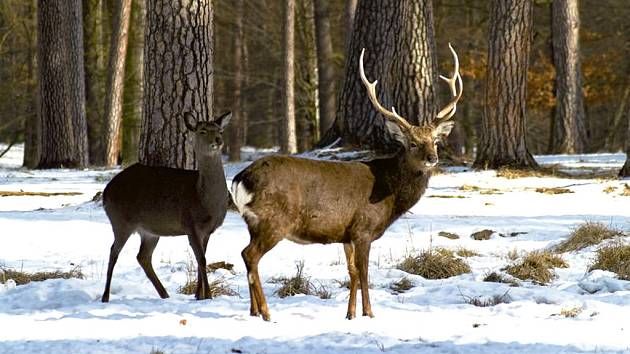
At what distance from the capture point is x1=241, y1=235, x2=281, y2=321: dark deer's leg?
6.72 meters

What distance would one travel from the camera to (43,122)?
66.6ft

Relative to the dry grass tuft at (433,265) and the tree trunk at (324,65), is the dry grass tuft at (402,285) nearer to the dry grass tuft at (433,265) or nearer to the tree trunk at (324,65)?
the dry grass tuft at (433,265)

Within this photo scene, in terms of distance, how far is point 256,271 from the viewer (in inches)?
266

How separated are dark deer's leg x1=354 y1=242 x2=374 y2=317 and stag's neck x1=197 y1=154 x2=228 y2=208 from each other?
48.8 inches

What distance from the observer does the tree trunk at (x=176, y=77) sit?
1062 centimetres

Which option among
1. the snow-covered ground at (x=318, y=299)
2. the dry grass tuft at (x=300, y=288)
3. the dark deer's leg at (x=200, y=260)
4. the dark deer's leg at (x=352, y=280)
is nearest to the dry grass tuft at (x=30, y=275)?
the snow-covered ground at (x=318, y=299)

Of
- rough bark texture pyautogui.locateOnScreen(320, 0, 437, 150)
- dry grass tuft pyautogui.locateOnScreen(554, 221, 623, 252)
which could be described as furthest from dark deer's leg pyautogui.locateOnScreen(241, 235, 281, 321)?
rough bark texture pyautogui.locateOnScreen(320, 0, 437, 150)

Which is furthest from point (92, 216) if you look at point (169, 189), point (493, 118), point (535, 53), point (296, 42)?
point (535, 53)

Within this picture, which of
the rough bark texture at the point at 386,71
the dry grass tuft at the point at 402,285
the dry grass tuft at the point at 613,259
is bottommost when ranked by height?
the dry grass tuft at the point at 402,285

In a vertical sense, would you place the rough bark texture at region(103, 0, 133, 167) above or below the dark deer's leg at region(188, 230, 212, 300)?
above

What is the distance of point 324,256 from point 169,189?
2534 millimetres

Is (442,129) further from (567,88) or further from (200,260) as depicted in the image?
(567,88)

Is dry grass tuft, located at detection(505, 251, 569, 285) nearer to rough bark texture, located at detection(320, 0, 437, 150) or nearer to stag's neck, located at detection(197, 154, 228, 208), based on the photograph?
stag's neck, located at detection(197, 154, 228, 208)

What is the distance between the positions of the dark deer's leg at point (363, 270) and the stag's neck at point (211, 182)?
1.24 meters
